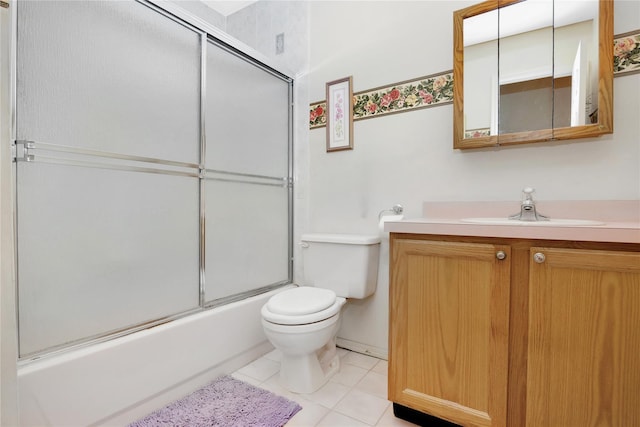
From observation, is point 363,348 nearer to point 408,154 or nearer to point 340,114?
point 408,154

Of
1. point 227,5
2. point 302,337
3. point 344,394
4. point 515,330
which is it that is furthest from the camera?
point 227,5

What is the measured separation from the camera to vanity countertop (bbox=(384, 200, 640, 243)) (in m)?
0.93

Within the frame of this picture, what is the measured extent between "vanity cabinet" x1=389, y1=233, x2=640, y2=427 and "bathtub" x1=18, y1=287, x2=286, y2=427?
87cm

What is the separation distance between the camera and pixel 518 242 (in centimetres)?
106

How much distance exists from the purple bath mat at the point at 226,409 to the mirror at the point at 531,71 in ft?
4.88

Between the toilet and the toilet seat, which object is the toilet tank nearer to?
the toilet

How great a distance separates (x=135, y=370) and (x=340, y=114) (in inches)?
66.6

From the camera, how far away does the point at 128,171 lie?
1.33 meters

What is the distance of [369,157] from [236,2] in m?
1.61

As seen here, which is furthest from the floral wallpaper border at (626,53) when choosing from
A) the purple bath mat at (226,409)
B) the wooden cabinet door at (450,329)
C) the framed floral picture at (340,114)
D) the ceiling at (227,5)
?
the ceiling at (227,5)

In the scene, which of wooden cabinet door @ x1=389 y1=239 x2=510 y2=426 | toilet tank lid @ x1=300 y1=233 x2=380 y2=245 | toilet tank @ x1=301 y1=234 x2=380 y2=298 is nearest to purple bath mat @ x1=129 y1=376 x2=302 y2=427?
wooden cabinet door @ x1=389 y1=239 x2=510 y2=426

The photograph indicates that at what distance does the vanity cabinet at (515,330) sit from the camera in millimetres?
919

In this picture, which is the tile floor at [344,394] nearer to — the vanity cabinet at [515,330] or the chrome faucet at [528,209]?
the vanity cabinet at [515,330]

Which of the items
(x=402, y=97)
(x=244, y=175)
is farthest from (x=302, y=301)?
(x=402, y=97)
